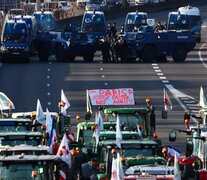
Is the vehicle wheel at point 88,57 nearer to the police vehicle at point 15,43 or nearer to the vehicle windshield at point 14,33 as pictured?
the police vehicle at point 15,43

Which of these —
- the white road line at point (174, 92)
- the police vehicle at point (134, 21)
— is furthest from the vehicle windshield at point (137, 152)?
the police vehicle at point (134, 21)

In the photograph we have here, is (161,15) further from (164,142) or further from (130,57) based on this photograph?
(164,142)

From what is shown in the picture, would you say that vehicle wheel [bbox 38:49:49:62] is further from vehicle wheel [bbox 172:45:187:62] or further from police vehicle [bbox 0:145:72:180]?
police vehicle [bbox 0:145:72:180]

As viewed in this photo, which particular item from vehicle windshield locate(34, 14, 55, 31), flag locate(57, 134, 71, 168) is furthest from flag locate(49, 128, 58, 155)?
vehicle windshield locate(34, 14, 55, 31)

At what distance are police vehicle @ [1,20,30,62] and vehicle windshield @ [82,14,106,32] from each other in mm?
6313

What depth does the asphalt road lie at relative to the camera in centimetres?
4712

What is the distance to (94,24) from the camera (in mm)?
72438

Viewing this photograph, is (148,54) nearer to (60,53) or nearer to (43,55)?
(60,53)

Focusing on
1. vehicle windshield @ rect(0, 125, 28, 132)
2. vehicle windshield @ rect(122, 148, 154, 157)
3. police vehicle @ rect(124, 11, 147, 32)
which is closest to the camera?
vehicle windshield @ rect(122, 148, 154, 157)

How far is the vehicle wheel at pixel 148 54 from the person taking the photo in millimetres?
63500

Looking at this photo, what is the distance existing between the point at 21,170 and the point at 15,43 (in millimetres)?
42166

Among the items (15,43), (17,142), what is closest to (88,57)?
(15,43)

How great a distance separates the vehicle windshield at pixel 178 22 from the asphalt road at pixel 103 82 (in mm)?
6184

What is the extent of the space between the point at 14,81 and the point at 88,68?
274 inches
